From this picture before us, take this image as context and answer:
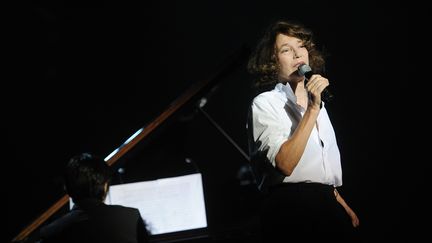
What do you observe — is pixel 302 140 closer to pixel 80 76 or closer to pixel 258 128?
pixel 258 128

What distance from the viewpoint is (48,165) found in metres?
3.60

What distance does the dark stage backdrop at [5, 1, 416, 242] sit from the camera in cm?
324

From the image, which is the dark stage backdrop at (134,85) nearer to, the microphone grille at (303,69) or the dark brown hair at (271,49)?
the dark brown hair at (271,49)

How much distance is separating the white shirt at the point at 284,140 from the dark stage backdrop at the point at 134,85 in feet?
5.32

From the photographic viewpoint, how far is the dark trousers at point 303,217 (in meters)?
1.22

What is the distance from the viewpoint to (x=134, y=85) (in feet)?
12.0

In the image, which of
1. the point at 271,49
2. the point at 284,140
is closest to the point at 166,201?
the point at 271,49

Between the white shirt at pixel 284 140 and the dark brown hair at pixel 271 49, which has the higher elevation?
the dark brown hair at pixel 271 49

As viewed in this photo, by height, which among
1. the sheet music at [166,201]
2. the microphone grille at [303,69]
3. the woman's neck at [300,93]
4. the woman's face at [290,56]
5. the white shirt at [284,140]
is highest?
the woman's face at [290,56]

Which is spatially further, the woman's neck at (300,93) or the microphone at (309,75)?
the woman's neck at (300,93)

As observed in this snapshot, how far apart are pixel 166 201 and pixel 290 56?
1.34m

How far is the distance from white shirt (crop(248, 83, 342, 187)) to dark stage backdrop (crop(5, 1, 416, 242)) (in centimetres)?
162

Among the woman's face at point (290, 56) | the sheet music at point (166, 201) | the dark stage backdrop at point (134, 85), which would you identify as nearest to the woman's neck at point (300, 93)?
the woman's face at point (290, 56)

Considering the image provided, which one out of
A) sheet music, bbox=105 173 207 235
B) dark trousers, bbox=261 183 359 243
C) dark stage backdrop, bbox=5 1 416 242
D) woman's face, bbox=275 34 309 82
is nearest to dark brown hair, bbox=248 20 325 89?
woman's face, bbox=275 34 309 82
